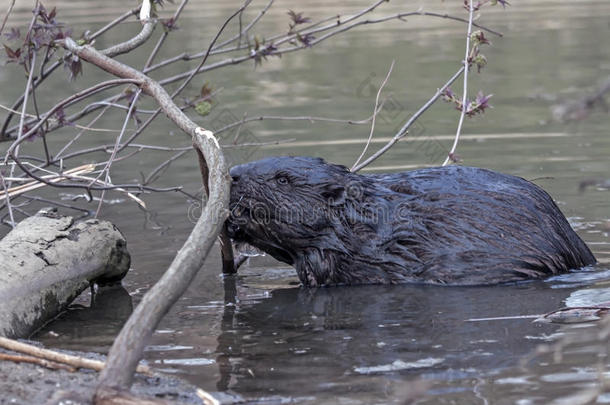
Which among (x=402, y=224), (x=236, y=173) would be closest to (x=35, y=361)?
(x=236, y=173)

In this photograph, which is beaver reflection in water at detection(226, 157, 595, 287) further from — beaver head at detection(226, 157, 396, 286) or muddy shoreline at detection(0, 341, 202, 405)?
muddy shoreline at detection(0, 341, 202, 405)

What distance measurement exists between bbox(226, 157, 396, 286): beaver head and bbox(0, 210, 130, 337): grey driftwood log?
23.9 inches

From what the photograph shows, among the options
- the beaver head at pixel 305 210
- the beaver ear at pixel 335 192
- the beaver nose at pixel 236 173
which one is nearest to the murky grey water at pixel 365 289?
the beaver head at pixel 305 210

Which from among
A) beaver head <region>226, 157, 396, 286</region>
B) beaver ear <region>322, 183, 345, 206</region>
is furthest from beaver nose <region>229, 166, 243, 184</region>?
beaver ear <region>322, 183, 345, 206</region>

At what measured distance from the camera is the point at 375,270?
4691mm

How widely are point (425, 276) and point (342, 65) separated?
31.0 feet

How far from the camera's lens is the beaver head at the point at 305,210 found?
4645 mm

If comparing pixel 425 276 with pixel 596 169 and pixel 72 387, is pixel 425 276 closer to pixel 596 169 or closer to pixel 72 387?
pixel 72 387

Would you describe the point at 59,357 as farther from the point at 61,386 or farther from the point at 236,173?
the point at 236,173

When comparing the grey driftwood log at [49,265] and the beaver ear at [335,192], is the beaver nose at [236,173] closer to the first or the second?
the beaver ear at [335,192]

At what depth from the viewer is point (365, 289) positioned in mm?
4703

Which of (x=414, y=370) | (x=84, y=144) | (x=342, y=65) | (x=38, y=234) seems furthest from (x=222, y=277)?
(x=342, y=65)

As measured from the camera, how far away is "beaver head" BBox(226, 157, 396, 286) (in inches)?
183

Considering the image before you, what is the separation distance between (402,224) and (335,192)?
1.14 feet
